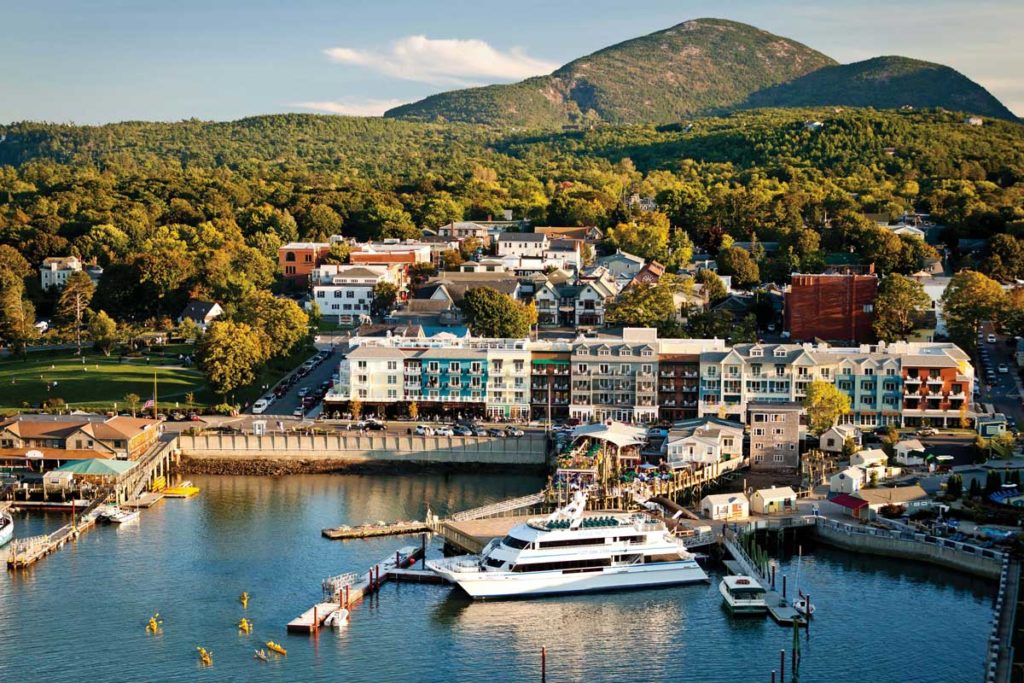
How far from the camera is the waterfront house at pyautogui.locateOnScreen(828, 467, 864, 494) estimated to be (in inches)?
1553

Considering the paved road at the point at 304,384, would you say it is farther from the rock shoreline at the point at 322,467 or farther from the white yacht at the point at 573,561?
the white yacht at the point at 573,561

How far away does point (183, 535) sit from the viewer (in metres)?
37.7

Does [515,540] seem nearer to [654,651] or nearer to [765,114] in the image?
[654,651]

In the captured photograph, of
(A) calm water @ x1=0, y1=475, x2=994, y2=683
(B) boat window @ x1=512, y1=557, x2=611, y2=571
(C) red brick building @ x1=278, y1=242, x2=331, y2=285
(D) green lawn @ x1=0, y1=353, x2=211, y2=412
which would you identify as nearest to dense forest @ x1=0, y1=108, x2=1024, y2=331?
(C) red brick building @ x1=278, y1=242, x2=331, y2=285

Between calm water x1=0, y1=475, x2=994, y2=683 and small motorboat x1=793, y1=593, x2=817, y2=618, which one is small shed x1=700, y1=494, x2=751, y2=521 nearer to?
calm water x1=0, y1=475, x2=994, y2=683

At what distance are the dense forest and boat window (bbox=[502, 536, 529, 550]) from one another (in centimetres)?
3479

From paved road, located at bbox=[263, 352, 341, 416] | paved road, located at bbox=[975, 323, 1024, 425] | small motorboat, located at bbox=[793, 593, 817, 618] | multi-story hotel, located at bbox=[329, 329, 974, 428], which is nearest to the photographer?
small motorboat, located at bbox=[793, 593, 817, 618]

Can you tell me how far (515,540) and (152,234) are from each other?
182 feet

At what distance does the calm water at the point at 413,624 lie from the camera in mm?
28203

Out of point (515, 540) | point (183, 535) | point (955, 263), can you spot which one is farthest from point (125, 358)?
point (955, 263)

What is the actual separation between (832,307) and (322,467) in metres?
23.4

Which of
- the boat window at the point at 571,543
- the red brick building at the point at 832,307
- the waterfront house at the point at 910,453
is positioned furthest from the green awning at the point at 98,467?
the red brick building at the point at 832,307

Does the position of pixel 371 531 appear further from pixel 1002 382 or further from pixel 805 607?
pixel 1002 382

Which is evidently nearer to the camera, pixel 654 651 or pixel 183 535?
pixel 654 651
